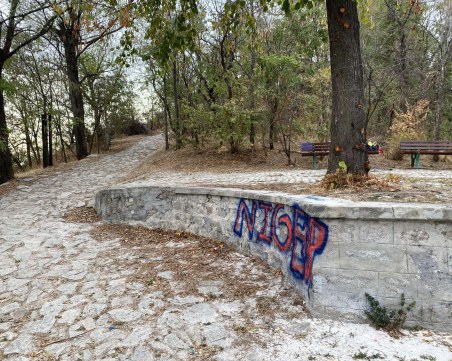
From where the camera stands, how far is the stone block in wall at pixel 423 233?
10.3ft

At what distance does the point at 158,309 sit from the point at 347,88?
3.70 meters

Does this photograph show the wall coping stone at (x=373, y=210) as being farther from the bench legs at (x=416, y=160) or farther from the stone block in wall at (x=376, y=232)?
the bench legs at (x=416, y=160)

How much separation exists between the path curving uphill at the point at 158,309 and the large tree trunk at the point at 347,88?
197 centimetres

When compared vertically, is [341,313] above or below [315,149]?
below

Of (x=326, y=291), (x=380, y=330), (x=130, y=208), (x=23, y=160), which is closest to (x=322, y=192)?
(x=326, y=291)

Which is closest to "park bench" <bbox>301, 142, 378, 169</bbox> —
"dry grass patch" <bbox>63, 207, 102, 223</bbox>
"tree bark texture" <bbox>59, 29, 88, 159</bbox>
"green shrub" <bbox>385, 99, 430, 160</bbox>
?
"green shrub" <bbox>385, 99, 430, 160</bbox>

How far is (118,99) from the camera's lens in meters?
18.9

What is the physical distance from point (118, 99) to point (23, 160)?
7.16m

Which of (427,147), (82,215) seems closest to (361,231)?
(82,215)

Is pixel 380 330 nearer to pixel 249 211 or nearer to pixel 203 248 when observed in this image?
pixel 249 211

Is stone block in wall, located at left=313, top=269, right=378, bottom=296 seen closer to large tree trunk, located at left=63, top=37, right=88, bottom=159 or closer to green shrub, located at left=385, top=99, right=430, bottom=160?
green shrub, located at left=385, top=99, right=430, bottom=160

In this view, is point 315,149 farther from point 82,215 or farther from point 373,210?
point 373,210

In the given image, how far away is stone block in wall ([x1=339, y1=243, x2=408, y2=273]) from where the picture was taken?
3271 mm

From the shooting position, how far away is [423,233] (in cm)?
319
